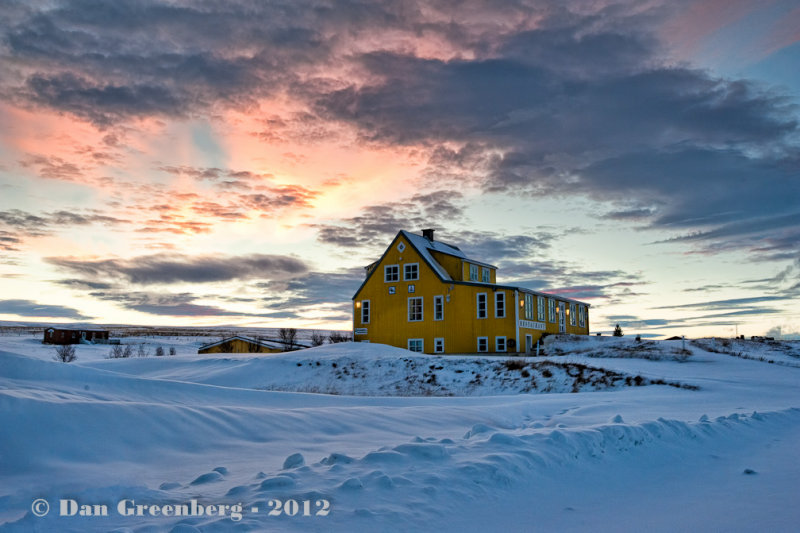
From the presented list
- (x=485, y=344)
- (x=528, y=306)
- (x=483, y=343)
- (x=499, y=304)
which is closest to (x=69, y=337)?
(x=483, y=343)

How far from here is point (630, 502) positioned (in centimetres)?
541

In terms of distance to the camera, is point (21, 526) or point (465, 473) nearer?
point (21, 526)

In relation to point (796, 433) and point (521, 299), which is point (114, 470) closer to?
point (796, 433)

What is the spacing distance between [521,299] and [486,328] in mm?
2906

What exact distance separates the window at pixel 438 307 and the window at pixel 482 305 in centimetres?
240

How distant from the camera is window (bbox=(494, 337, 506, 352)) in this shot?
3588 centimetres

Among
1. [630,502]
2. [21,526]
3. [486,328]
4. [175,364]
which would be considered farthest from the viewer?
[486,328]

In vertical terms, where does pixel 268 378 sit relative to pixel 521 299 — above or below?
below

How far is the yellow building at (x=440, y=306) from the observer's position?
119 feet

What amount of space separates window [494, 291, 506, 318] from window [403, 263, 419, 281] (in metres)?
5.56

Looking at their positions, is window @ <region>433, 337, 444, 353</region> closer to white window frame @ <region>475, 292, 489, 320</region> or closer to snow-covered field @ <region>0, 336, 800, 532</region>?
white window frame @ <region>475, 292, 489, 320</region>

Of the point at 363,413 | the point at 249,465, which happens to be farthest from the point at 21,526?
the point at 363,413

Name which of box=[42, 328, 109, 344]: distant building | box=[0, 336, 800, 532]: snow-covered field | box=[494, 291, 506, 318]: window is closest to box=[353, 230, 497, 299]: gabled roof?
box=[494, 291, 506, 318]: window

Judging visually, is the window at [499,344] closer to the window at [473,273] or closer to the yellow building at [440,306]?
the yellow building at [440,306]
